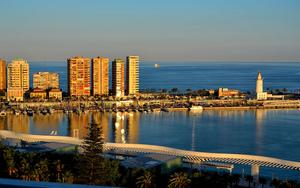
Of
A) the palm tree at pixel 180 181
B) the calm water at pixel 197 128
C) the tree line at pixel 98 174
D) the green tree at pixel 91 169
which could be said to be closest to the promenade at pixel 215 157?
the calm water at pixel 197 128

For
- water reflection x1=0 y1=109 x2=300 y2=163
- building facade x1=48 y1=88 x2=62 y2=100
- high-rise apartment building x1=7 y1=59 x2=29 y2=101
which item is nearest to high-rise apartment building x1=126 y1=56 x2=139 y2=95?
building facade x1=48 y1=88 x2=62 y2=100

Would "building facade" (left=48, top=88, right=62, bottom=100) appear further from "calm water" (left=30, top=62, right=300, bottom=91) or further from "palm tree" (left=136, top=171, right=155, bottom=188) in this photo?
"palm tree" (left=136, top=171, right=155, bottom=188)

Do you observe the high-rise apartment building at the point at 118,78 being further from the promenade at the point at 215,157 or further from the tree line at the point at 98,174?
the tree line at the point at 98,174

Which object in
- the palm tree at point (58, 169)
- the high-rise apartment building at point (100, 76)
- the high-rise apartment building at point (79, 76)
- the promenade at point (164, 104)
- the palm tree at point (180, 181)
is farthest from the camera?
the high-rise apartment building at point (100, 76)

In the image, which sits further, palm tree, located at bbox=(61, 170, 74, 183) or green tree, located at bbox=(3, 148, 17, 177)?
green tree, located at bbox=(3, 148, 17, 177)

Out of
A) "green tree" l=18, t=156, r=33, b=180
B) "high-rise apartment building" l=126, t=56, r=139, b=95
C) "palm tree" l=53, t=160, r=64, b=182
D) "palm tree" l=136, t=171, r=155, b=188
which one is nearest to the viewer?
"palm tree" l=136, t=171, r=155, b=188

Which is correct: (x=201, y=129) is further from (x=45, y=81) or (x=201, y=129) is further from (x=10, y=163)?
(x=45, y=81)

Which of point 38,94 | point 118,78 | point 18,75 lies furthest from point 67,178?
point 18,75
